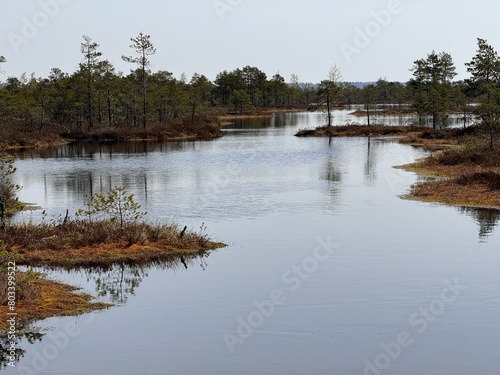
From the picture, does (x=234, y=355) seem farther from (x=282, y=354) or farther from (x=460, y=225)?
(x=460, y=225)

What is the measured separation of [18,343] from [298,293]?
8.63 m

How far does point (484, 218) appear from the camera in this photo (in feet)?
111

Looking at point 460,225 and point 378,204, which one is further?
point 378,204

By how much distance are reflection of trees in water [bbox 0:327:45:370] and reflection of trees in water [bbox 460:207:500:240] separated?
19.5 metres

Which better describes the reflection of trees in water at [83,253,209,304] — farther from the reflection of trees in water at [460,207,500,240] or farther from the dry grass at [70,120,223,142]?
the dry grass at [70,120,223,142]

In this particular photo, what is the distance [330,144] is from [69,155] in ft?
103

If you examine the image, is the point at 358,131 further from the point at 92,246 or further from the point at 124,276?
the point at 124,276

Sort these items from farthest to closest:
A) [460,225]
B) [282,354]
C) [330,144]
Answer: [330,144] → [460,225] → [282,354]

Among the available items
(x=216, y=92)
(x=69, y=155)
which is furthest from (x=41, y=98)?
(x=216, y=92)

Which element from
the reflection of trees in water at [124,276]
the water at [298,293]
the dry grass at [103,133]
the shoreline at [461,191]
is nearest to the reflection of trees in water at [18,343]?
the water at [298,293]

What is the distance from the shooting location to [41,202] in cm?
3934

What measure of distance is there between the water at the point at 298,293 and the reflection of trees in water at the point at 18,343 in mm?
213

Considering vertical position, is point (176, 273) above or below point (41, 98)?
below

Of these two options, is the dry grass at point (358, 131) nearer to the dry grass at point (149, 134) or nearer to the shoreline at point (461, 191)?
the dry grass at point (149, 134)
